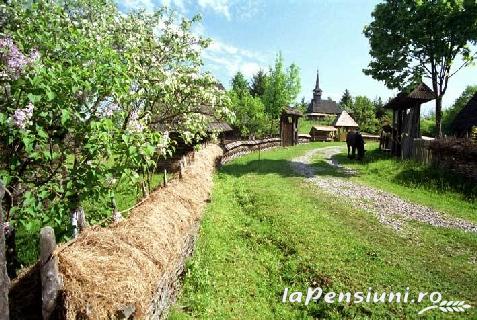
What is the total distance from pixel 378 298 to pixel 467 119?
91.6 feet

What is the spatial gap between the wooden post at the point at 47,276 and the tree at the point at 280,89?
4829 centimetres

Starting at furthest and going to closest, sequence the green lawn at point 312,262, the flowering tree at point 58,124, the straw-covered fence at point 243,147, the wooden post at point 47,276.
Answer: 1. the straw-covered fence at point 243,147
2. the green lawn at point 312,262
3. the flowering tree at point 58,124
4. the wooden post at point 47,276

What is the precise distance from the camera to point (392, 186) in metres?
17.2

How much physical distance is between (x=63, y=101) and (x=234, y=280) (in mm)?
5688

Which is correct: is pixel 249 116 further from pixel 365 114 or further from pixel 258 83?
pixel 365 114

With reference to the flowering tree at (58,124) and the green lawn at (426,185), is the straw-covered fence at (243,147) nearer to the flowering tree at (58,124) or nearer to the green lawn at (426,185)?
the green lawn at (426,185)

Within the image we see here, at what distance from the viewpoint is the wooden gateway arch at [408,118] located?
2389cm

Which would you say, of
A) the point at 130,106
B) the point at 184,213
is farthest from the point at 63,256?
the point at 130,106

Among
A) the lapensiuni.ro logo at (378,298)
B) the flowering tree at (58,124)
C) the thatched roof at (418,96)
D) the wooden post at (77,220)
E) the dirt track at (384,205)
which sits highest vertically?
the thatched roof at (418,96)

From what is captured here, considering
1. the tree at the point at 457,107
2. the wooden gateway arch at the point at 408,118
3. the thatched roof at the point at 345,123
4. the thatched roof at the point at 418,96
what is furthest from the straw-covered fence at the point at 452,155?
the thatched roof at the point at 345,123

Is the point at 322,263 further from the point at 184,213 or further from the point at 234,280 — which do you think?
the point at 184,213

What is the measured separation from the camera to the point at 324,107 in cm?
10750

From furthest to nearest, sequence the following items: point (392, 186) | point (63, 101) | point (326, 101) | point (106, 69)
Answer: point (326, 101)
point (392, 186)
point (106, 69)
point (63, 101)

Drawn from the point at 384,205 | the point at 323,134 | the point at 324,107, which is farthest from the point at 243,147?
the point at 324,107
